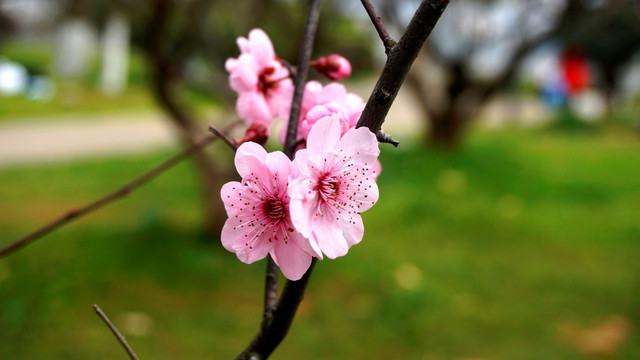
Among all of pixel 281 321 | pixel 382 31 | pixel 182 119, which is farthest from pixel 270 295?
pixel 182 119

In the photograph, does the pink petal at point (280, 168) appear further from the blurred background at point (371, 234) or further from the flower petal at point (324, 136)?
the blurred background at point (371, 234)

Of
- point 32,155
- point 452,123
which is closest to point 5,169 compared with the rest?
point 32,155

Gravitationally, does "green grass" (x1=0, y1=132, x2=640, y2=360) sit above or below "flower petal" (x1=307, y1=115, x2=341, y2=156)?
above

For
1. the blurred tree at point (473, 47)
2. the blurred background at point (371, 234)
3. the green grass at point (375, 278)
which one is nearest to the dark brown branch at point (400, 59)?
the blurred background at point (371, 234)

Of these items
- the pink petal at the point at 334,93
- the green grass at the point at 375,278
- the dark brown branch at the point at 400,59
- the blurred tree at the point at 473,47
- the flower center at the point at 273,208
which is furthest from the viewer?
the blurred tree at the point at 473,47

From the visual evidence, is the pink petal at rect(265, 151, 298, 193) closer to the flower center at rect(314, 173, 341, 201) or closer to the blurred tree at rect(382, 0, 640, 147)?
the flower center at rect(314, 173, 341, 201)

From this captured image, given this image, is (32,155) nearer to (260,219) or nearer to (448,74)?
(448,74)

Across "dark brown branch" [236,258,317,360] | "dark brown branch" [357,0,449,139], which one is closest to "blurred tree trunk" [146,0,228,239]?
"dark brown branch" [236,258,317,360]
